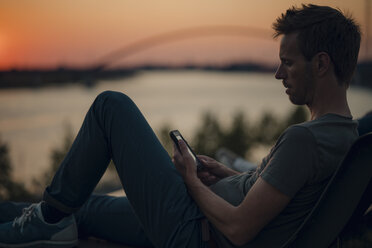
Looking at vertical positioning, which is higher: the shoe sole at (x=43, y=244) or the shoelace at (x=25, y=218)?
the shoelace at (x=25, y=218)

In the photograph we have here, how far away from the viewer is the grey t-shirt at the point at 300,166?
166 cm

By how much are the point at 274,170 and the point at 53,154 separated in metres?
10.2

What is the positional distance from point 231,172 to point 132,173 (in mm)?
577

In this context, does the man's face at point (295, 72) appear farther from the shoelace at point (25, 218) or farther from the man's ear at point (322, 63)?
the shoelace at point (25, 218)

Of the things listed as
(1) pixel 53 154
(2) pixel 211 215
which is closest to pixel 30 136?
(1) pixel 53 154

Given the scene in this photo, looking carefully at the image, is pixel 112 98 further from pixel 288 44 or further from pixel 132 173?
pixel 288 44

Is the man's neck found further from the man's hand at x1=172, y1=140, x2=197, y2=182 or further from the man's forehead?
the man's hand at x1=172, y1=140, x2=197, y2=182

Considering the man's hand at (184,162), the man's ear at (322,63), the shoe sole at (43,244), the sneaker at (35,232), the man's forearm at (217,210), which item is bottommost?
the shoe sole at (43,244)

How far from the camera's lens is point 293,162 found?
1.66 meters

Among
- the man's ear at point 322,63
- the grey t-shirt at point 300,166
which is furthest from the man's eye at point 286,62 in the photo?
the grey t-shirt at point 300,166

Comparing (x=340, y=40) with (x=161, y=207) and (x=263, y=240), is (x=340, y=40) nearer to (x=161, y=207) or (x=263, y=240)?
(x=263, y=240)

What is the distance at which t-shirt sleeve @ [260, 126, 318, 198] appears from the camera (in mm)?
1658

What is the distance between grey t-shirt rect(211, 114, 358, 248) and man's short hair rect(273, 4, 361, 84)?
232 mm

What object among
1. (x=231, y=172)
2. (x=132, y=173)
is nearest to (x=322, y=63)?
(x=231, y=172)
